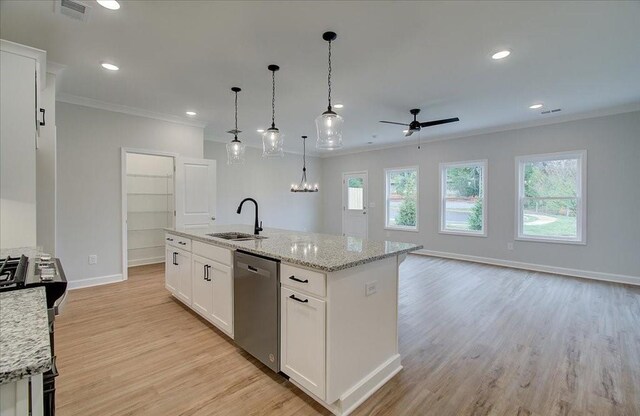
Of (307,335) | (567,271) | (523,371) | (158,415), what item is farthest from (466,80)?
(158,415)

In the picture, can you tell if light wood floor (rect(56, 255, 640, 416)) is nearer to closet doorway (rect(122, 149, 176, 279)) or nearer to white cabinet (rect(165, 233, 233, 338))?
white cabinet (rect(165, 233, 233, 338))

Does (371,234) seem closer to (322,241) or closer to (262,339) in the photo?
(322,241)

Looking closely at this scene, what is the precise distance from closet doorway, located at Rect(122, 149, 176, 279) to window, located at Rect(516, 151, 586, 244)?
22.7 ft

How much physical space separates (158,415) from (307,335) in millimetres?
1023

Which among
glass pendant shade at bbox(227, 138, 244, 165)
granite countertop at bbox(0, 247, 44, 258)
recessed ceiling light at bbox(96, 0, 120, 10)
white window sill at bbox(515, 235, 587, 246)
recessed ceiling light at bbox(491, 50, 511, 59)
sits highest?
recessed ceiling light at bbox(491, 50, 511, 59)

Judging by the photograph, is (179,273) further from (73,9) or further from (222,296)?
(73,9)

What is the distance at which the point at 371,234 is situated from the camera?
786cm

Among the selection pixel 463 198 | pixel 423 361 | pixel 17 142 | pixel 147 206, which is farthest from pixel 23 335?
pixel 463 198

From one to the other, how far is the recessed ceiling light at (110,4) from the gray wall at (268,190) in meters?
4.45

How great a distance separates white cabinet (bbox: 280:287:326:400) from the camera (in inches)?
69.7

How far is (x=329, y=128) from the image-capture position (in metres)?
2.69

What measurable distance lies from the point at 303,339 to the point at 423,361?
1.16 meters

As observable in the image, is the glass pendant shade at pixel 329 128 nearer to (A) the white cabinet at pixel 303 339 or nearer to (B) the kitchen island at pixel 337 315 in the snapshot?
(B) the kitchen island at pixel 337 315

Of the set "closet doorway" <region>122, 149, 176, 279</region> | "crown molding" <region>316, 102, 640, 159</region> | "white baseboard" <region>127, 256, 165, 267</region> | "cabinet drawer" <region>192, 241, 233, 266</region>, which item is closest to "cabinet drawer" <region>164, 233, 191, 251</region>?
"cabinet drawer" <region>192, 241, 233, 266</region>
